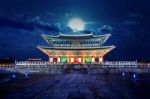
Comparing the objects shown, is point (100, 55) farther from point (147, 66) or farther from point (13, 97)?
point (13, 97)

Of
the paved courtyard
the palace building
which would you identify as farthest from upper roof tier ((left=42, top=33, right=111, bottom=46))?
the paved courtyard

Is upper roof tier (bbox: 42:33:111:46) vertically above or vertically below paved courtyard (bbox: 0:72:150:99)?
above

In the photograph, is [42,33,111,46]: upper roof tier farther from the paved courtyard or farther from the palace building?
the paved courtyard

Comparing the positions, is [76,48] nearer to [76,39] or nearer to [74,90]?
[76,39]

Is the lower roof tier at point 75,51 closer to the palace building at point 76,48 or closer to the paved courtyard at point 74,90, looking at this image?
the palace building at point 76,48

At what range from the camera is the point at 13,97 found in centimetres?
2009

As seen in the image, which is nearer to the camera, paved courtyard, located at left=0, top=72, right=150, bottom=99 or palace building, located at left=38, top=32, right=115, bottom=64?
paved courtyard, located at left=0, top=72, right=150, bottom=99

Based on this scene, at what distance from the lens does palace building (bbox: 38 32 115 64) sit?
100312mm

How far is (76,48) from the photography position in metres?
100

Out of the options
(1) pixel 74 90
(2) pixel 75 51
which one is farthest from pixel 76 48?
(1) pixel 74 90

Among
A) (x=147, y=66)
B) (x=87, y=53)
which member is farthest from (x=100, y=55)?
(x=147, y=66)

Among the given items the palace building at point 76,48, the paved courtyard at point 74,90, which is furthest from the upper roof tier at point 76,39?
the paved courtyard at point 74,90

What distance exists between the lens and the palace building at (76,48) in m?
100

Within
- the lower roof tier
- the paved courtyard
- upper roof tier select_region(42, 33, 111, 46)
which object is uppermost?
upper roof tier select_region(42, 33, 111, 46)
